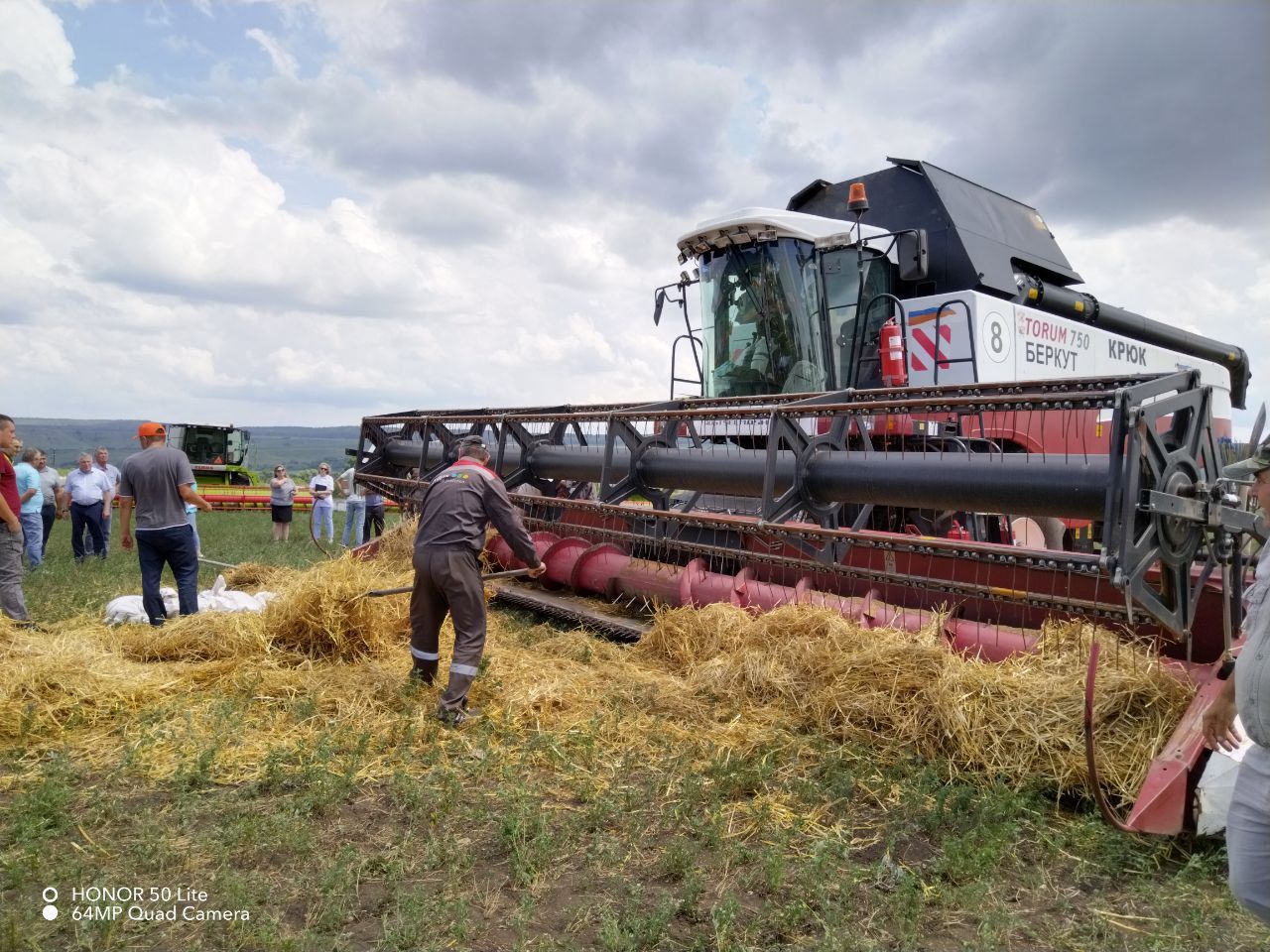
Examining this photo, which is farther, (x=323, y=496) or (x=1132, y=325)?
(x=323, y=496)

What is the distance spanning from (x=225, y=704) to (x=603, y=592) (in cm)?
286

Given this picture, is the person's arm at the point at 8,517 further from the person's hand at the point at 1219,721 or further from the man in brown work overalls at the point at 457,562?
the person's hand at the point at 1219,721

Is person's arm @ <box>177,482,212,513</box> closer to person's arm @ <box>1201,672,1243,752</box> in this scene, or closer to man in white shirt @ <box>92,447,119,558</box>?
man in white shirt @ <box>92,447,119,558</box>

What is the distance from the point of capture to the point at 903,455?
15.8 ft

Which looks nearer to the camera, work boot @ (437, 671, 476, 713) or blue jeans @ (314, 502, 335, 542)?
work boot @ (437, 671, 476, 713)

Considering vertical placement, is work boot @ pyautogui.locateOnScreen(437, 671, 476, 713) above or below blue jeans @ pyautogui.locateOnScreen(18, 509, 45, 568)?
below

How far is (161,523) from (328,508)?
Result: 7052 mm

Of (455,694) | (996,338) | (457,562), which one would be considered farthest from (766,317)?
(455,694)

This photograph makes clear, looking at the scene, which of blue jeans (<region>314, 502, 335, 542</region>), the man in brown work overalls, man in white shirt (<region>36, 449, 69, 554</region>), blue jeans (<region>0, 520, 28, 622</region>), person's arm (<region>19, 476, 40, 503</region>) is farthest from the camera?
blue jeans (<region>314, 502, 335, 542</region>)

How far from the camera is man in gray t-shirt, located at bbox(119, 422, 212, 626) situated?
615 cm

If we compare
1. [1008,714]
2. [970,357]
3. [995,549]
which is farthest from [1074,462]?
[970,357]

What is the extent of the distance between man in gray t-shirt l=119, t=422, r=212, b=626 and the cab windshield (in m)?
4.22

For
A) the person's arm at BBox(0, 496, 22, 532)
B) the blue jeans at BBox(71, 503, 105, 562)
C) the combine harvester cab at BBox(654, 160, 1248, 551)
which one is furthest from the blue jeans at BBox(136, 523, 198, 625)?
the blue jeans at BBox(71, 503, 105, 562)

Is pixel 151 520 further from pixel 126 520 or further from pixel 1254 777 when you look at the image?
pixel 1254 777
